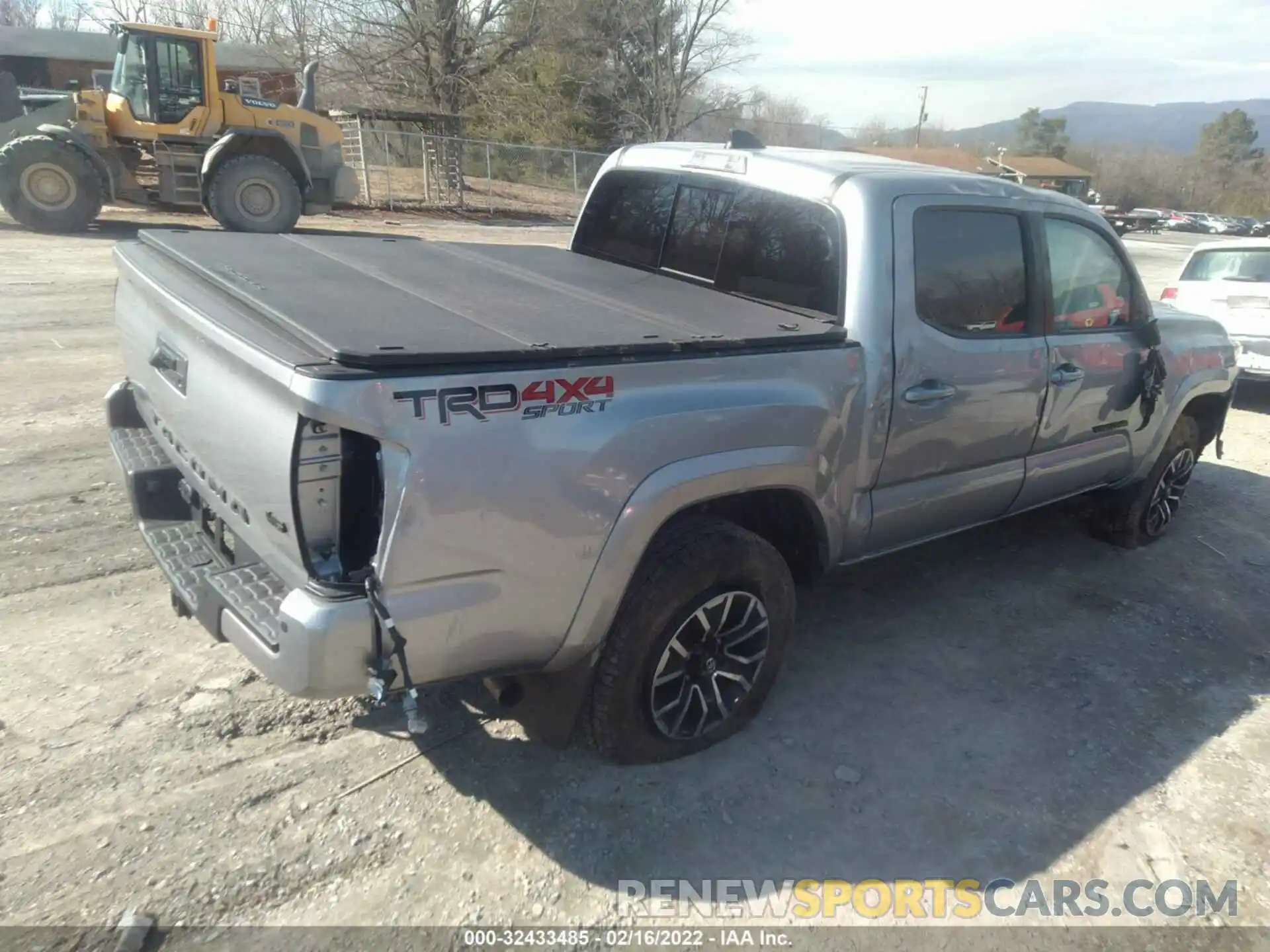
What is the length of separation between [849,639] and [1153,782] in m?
1.27

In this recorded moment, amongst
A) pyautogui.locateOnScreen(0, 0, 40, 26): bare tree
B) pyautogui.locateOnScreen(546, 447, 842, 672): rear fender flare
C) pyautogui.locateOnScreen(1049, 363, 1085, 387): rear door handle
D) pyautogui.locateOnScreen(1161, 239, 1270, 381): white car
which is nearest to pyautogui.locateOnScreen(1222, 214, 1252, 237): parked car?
pyautogui.locateOnScreen(1161, 239, 1270, 381): white car

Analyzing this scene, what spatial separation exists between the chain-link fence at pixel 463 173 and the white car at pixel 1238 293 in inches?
571

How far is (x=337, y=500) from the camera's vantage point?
7.27 ft

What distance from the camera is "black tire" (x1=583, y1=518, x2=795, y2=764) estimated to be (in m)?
2.83

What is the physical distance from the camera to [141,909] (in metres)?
2.37

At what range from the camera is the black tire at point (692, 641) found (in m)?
2.83

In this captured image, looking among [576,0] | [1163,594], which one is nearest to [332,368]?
[1163,594]

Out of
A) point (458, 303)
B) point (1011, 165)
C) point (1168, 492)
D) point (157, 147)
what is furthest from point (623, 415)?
point (1011, 165)

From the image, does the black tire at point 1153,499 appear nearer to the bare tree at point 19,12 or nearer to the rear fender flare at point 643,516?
the rear fender flare at point 643,516

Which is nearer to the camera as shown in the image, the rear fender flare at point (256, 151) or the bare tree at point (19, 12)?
the rear fender flare at point (256, 151)

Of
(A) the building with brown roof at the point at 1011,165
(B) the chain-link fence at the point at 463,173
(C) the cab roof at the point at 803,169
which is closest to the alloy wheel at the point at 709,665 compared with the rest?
(C) the cab roof at the point at 803,169

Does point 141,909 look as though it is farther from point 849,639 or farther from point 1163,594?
point 1163,594

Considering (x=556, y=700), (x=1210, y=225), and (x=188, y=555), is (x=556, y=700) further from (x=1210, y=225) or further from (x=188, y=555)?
(x=1210, y=225)

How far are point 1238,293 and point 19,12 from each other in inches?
3197
